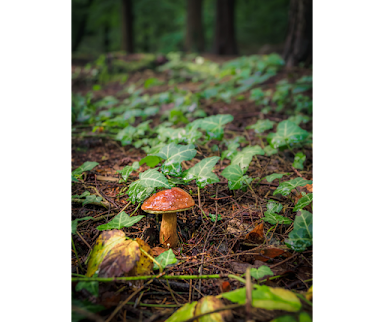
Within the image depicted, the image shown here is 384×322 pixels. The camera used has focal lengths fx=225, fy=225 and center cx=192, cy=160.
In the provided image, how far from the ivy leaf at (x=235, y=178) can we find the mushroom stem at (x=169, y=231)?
53 cm

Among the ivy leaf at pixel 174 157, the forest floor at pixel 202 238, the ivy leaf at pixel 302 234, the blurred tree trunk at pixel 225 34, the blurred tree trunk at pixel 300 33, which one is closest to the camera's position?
the forest floor at pixel 202 238

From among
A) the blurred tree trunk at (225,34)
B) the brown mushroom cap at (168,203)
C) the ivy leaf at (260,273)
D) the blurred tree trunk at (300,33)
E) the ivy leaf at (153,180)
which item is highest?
the blurred tree trunk at (225,34)

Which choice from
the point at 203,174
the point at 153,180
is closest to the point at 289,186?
the point at 203,174

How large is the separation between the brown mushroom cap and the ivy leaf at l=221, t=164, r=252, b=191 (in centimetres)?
45

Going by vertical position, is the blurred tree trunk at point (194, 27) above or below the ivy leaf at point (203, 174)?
above

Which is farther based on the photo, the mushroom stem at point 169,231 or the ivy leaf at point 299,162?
the ivy leaf at point 299,162

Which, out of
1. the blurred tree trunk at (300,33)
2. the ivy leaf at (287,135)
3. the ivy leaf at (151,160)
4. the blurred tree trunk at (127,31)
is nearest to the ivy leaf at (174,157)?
the ivy leaf at (151,160)

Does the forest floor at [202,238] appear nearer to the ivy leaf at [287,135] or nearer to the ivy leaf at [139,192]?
the ivy leaf at [139,192]

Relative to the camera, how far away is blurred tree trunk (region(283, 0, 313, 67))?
4.24 m

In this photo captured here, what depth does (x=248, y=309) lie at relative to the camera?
786 mm

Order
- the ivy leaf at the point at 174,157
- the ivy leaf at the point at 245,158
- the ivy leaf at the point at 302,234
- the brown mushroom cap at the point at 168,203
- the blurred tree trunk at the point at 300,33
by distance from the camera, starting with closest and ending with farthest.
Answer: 1. the ivy leaf at the point at 302,234
2. the brown mushroom cap at the point at 168,203
3. the ivy leaf at the point at 174,157
4. the ivy leaf at the point at 245,158
5. the blurred tree trunk at the point at 300,33

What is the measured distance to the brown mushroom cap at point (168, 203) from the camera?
1353 mm

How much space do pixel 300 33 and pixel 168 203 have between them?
15.3 feet
